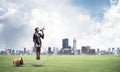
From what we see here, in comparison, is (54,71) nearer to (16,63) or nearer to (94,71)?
(94,71)

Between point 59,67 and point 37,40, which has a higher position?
point 37,40

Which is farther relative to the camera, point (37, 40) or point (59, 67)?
point (59, 67)

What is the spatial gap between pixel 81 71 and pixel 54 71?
155 centimetres

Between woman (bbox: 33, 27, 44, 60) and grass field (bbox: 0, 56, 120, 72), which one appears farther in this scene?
woman (bbox: 33, 27, 44, 60)

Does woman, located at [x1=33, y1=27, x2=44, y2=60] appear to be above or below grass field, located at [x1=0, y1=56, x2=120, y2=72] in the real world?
above

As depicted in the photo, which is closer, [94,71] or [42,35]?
[94,71]

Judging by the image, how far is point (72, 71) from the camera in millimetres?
17422

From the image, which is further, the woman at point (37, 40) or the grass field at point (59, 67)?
the woman at point (37, 40)

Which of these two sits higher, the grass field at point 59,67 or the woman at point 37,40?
the woman at point 37,40

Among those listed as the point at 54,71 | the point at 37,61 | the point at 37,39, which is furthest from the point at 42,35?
the point at 54,71

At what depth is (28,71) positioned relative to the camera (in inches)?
671

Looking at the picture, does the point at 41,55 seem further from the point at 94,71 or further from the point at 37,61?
the point at 94,71

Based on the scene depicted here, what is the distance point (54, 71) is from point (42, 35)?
3.43 m

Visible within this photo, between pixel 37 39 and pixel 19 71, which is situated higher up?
pixel 37 39
